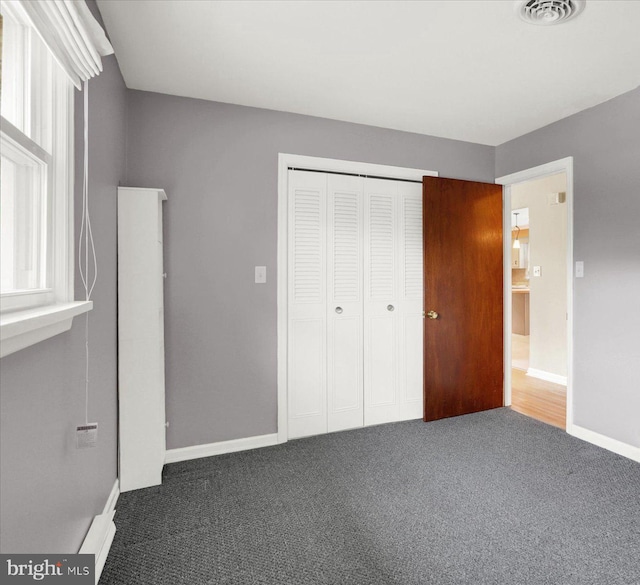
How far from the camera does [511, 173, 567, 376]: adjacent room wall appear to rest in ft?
14.2

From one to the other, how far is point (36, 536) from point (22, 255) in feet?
2.66

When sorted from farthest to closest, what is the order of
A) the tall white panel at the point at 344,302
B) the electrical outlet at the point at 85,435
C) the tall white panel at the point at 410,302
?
the tall white panel at the point at 410,302
the tall white panel at the point at 344,302
the electrical outlet at the point at 85,435

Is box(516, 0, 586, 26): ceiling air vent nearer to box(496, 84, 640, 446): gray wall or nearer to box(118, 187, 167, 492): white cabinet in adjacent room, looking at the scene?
box(496, 84, 640, 446): gray wall

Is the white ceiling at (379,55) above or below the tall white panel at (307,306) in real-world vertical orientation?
above

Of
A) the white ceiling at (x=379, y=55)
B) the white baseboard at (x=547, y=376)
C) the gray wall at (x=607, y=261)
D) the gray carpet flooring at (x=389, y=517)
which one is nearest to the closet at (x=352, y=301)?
the gray carpet flooring at (x=389, y=517)

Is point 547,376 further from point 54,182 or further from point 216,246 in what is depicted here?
point 54,182

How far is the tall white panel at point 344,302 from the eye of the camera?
2936 mm

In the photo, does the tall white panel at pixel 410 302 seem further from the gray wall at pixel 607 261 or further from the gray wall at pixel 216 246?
the gray wall at pixel 607 261

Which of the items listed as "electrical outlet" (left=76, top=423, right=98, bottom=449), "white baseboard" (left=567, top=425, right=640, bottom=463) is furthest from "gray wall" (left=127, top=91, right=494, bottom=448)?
"white baseboard" (left=567, top=425, right=640, bottom=463)

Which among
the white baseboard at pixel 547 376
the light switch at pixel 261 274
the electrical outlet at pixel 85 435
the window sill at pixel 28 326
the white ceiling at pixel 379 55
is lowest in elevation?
the white baseboard at pixel 547 376

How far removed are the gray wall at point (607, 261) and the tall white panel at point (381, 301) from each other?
1372 millimetres

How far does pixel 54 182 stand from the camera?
124cm

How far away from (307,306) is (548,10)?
2.16m

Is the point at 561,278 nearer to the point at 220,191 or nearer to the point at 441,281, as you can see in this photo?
the point at 441,281
